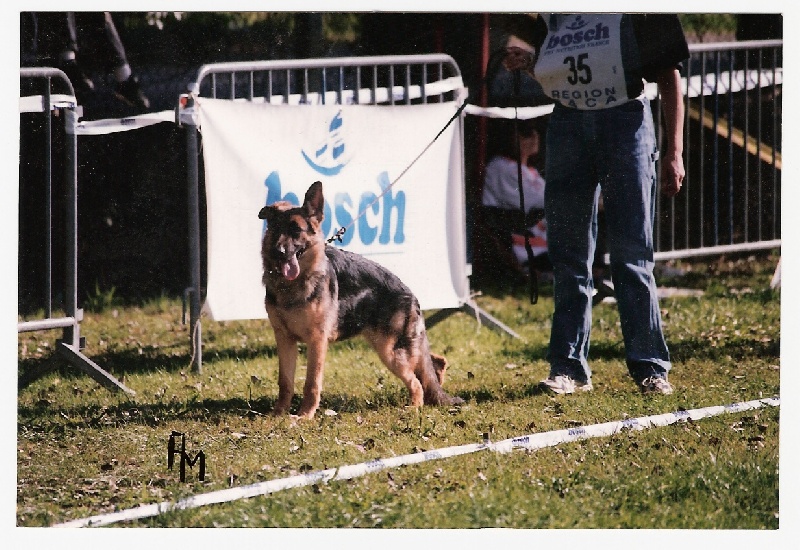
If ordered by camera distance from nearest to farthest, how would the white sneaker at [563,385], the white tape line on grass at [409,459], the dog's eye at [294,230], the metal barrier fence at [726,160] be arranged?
1. the white tape line on grass at [409,459]
2. the dog's eye at [294,230]
3. the white sneaker at [563,385]
4. the metal barrier fence at [726,160]

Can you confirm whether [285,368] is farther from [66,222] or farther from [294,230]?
[66,222]

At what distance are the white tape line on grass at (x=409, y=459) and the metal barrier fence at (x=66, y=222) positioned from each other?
1.34 m

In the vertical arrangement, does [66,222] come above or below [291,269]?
above

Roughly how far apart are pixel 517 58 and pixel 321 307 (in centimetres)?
163

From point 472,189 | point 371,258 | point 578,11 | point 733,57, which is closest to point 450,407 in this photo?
point 371,258

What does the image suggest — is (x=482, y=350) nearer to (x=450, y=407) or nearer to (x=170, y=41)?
(x=450, y=407)

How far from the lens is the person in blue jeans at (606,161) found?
237 inches

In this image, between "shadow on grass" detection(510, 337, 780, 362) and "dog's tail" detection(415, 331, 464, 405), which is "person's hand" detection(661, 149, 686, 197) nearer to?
"shadow on grass" detection(510, 337, 780, 362)

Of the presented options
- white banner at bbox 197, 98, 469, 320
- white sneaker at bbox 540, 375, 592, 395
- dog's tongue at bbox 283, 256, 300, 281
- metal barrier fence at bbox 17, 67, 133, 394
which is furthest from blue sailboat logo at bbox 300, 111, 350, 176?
white sneaker at bbox 540, 375, 592, 395

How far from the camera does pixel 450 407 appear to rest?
6.22 m

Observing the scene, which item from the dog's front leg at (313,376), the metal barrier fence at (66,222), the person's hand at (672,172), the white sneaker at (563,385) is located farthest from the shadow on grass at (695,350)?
the metal barrier fence at (66,222)

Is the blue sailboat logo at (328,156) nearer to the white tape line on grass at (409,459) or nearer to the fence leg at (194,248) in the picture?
the fence leg at (194,248)

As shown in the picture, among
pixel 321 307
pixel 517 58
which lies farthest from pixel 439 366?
pixel 517 58

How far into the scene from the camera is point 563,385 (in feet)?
21.3
